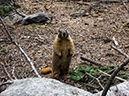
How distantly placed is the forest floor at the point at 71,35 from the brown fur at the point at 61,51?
63cm

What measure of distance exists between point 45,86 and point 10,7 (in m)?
7.46

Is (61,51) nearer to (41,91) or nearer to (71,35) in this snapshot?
(41,91)

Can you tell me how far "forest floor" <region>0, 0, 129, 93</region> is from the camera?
5.75 m

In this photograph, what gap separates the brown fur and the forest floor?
63 cm

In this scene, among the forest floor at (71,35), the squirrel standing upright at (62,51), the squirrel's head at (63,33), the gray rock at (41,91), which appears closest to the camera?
the gray rock at (41,91)

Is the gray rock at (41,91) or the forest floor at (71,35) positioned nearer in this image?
the gray rock at (41,91)

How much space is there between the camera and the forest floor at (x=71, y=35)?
5.75 metres

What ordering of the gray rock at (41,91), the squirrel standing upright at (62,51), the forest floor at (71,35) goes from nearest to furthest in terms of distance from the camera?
the gray rock at (41,91) → the squirrel standing upright at (62,51) → the forest floor at (71,35)

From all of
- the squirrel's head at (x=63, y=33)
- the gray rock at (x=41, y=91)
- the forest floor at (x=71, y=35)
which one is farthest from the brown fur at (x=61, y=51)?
the gray rock at (x=41, y=91)

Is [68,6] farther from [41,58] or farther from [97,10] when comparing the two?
[41,58]

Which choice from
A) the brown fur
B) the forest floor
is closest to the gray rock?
the brown fur

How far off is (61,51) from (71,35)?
3052mm

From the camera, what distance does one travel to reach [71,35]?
24.1 ft

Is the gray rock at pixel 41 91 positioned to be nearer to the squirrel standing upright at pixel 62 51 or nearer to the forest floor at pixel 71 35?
the squirrel standing upright at pixel 62 51
